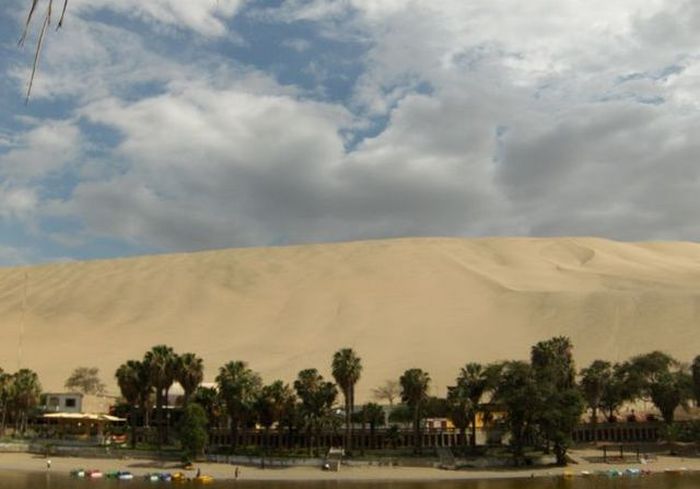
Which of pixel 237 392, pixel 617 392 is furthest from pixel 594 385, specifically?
pixel 237 392

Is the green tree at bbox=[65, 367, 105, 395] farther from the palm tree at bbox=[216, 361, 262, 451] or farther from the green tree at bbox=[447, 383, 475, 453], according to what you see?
the green tree at bbox=[447, 383, 475, 453]

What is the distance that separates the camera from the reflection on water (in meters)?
53.2

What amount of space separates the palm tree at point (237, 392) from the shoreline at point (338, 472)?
4211mm

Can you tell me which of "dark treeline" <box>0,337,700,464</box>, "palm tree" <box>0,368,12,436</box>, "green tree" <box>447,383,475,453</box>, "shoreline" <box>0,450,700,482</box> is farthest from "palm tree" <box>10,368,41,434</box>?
"green tree" <box>447,383,475,453</box>

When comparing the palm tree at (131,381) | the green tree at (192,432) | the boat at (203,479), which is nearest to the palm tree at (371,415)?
the green tree at (192,432)

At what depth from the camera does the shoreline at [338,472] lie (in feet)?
194

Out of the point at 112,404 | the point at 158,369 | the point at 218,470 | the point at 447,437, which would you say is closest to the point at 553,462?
the point at 447,437

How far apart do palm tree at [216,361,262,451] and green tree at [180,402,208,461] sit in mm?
2867

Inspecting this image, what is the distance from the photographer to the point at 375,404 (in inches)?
2822

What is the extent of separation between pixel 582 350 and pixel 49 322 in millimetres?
84495

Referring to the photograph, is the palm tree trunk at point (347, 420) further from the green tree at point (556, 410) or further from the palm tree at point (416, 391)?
the green tree at point (556, 410)

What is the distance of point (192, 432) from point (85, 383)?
47.1 metres

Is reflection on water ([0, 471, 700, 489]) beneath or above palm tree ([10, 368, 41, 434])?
beneath

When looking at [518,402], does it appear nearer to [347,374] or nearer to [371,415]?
[371,415]
